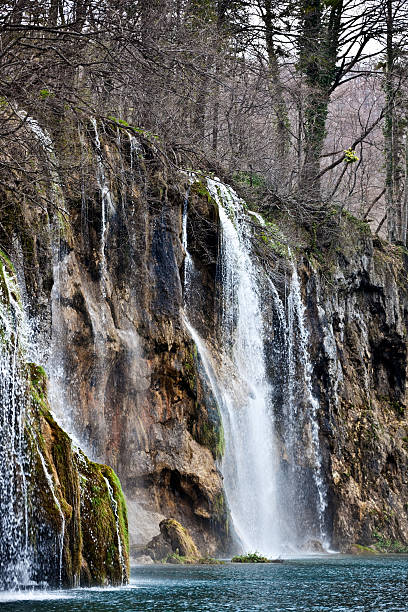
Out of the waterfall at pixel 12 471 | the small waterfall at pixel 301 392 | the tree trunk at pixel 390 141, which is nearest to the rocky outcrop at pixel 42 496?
the waterfall at pixel 12 471

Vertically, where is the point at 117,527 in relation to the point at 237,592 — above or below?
above

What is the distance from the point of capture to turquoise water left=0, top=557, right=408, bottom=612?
8.33 meters

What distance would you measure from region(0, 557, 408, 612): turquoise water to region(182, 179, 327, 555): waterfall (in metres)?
4.40

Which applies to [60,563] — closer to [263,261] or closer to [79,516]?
[79,516]

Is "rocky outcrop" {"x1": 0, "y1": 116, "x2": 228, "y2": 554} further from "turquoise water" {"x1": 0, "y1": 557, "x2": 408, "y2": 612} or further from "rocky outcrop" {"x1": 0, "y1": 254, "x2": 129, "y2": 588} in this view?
"rocky outcrop" {"x1": 0, "y1": 254, "x2": 129, "y2": 588}

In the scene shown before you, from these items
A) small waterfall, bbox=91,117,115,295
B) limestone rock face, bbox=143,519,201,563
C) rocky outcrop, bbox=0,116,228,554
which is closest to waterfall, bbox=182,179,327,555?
rocky outcrop, bbox=0,116,228,554

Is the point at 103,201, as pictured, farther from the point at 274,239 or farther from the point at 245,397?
the point at 274,239

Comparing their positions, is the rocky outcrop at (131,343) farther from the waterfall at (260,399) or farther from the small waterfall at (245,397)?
the small waterfall at (245,397)

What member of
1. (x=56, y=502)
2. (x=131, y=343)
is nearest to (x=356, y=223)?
(x=131, y=343)

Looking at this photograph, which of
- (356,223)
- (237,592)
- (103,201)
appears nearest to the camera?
(237,592)

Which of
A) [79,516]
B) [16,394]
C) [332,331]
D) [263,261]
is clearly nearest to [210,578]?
[79,516]

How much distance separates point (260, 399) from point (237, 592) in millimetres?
10001

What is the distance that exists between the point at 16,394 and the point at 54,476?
106cm

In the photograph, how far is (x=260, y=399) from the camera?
19.7 meters
